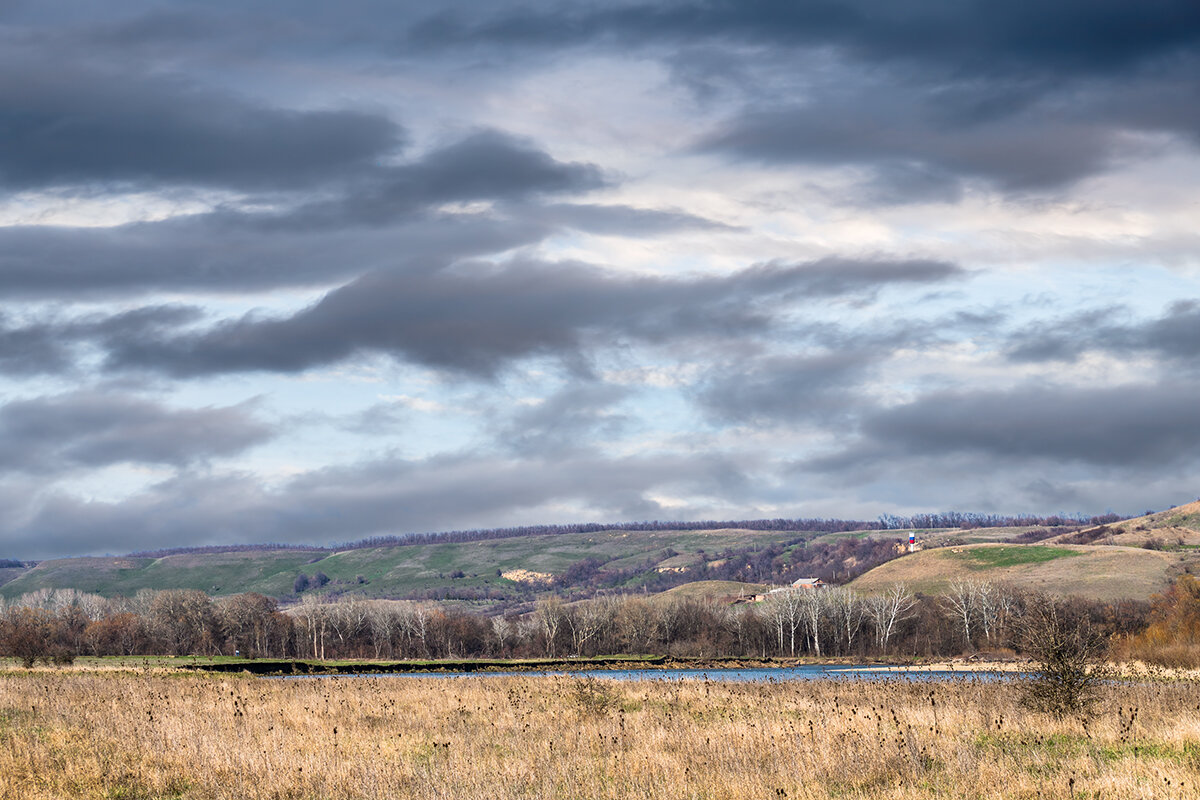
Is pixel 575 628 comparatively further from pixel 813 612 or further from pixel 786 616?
pixel 813 612

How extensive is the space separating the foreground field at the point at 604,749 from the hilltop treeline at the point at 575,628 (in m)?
128

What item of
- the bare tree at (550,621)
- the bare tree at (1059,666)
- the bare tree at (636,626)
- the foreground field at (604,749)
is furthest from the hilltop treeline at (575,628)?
the foreground field at (604,749)

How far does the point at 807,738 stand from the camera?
2284 centimetres

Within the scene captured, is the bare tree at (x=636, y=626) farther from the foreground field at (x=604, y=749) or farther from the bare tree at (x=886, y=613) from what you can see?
the foreground field at (x=604, y=749)

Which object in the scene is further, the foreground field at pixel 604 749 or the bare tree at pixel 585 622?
the bare tree at pixel 585 622

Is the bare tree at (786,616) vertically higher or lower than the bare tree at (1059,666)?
lower

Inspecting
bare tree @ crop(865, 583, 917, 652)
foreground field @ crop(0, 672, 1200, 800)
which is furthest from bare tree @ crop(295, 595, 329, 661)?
foreground field @ crop(0, 672, 1200, 800)

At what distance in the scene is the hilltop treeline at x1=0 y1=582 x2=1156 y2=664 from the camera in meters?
156

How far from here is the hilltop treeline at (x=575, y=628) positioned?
155875 mm

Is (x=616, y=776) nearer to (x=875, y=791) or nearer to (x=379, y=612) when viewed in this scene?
(x=875, y=791)

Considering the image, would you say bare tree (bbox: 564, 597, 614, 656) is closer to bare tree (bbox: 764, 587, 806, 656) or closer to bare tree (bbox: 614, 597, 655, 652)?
bare tree (bbox: 614, 597, 655, 652)

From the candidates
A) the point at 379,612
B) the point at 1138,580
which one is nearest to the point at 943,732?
the point at 379,612

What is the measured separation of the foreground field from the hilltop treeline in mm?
128227

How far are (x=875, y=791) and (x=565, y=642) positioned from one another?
15897 cm
